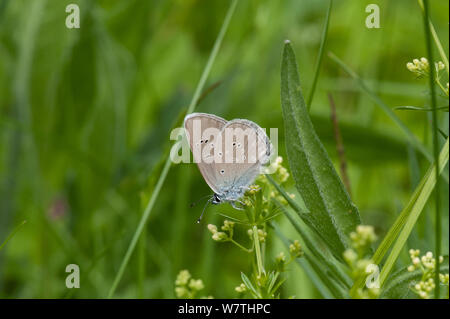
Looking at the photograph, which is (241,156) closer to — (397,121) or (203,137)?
(203,137)

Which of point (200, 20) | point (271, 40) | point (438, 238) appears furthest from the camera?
point (200, 20)

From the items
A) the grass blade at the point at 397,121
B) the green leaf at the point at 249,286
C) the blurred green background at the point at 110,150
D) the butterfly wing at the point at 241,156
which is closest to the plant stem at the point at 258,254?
the green leaf at the point at 249,286

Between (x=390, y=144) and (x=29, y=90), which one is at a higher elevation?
(x=29, y=90)

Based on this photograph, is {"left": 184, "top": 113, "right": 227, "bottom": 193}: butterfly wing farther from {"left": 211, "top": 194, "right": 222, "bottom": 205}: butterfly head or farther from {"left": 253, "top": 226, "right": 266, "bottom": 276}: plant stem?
{"left": 253, "top": 226, "right": 266, "bottom": 276}: plant stem

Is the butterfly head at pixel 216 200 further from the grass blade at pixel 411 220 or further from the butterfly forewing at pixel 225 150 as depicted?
the grass blade at pixel 411 220

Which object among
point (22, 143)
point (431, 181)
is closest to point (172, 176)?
point (22, 143)

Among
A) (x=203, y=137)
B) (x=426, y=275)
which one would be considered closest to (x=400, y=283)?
(x=426, y=275)
